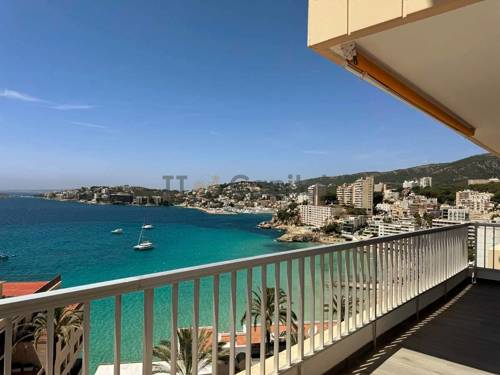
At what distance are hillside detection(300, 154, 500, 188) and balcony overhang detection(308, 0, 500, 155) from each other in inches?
570

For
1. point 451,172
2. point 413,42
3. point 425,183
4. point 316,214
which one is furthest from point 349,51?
point 316,214

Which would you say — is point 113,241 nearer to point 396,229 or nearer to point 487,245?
point 396,229

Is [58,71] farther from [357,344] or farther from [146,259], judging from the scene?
→ [357,344]

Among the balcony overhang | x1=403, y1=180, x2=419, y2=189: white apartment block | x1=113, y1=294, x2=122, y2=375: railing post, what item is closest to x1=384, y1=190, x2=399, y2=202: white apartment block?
x1=403, y1=180, x2=419, y2=189: white apartment block

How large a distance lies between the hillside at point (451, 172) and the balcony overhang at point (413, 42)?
570 inches

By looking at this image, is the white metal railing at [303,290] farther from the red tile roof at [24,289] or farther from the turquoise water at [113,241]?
the turquoise water at [113,241]

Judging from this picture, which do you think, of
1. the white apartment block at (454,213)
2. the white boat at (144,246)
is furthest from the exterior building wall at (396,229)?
the white boat at (144,246)

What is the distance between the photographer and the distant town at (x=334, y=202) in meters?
14.9

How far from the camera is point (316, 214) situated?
4309cm

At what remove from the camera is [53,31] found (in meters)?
16.3

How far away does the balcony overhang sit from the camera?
129cm

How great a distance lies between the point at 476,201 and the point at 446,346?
15152 mm

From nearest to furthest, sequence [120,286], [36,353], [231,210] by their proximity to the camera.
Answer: [36,353]
[120,286]
[231,210]

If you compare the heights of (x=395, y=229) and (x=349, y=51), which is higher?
(x=349, y=51)
